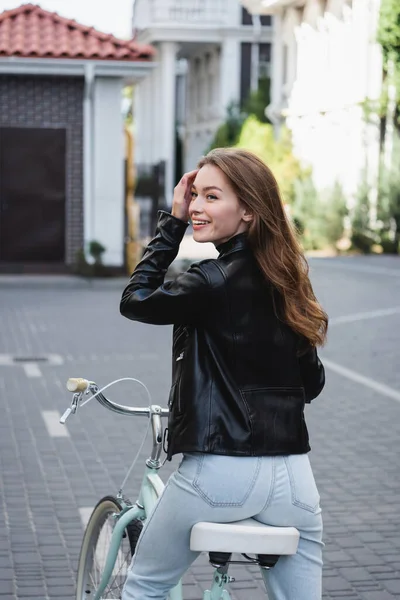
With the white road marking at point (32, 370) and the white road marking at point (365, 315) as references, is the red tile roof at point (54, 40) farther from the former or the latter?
the white road marking at point (32, 370)

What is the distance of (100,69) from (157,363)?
936 cm

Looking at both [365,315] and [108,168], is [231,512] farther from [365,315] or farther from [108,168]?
[108,168]

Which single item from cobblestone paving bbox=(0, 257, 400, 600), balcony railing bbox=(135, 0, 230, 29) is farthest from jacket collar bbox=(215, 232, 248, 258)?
balcony railing bbox=(135, 0, 230, 29)

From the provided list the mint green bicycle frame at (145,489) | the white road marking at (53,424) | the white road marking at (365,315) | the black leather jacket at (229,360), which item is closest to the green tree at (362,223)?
the white road marking at (365,315)

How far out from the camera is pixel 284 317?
285 centimetres

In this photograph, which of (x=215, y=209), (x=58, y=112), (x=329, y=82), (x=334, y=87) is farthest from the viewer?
(x=329, y=82)

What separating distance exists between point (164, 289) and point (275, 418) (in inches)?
16.7

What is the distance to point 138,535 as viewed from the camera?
10.4ft

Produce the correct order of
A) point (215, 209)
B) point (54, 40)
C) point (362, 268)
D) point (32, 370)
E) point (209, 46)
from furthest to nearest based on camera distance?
point (209, 46), point (362, 268), point (54, 40), point (32, 370), point (215, 209)

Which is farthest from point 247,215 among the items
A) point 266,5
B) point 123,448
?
point 266,5

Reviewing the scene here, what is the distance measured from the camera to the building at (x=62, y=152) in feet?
62.5

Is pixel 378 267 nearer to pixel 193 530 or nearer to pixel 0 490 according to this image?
pixel 0 490

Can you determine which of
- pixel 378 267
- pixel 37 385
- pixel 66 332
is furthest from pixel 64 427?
pixel 378 267

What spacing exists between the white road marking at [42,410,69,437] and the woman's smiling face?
5.11 m
